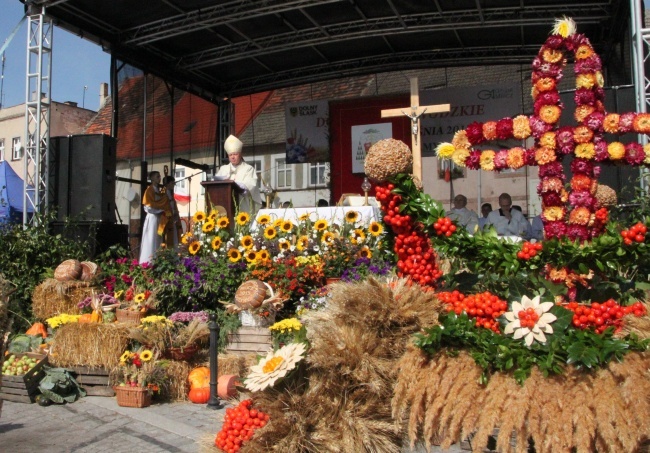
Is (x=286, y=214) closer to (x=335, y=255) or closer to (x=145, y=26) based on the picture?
(x=335, y=255)

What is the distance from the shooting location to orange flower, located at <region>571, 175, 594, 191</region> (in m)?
3.88

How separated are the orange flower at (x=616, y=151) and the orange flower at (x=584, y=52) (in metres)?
0.54

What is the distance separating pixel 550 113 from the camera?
3857 mm

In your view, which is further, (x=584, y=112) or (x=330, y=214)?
(x=330, y=214)

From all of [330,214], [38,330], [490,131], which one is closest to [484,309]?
[490,131]

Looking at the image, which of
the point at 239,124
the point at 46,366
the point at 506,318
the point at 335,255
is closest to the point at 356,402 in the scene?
the point at 506,318

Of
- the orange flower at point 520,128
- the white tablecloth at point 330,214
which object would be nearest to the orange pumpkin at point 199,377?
the white tablecloth at point 330,214

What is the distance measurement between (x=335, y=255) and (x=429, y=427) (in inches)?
191

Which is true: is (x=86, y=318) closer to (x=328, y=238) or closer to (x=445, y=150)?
(x=328, y=238)

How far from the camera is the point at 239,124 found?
60.6 ft

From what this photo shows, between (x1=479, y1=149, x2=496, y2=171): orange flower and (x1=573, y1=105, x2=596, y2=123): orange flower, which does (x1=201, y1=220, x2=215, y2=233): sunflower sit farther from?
(x1=573, y1=105, x2=596, y2=123): orange flower

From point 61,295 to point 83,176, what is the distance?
3.40 m

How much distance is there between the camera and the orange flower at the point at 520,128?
3868 mm

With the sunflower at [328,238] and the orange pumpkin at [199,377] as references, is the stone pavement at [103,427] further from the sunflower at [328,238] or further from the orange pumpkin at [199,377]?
the sunflower at [328,238]
